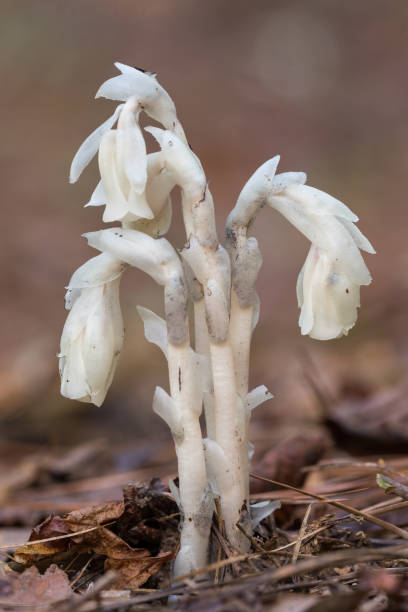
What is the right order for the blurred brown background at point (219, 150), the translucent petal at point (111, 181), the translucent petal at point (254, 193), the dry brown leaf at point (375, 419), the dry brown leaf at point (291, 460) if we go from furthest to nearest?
the blurred brown background at point (219, 150) → the dry brown leaf at point (375, 419) → the dry brown leaf at point (291, 460) → the translucent petal at point (254, 193) → the translucent petal at point (111, 181)

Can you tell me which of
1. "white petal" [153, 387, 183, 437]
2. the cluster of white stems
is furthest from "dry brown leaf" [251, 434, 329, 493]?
"white petal" [153, 387, 183, 437]

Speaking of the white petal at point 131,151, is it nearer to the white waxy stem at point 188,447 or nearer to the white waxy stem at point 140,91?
the white waxy stem at point 140,91

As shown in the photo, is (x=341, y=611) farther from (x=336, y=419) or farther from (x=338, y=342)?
(x=338, y=342)

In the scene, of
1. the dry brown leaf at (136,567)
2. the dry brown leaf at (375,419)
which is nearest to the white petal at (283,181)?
the dry brown leaf at (136,567)

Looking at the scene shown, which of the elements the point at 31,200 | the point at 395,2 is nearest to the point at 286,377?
the point at 31,200

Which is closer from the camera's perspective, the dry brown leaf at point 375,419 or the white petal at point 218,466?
the white petal at point 218,466

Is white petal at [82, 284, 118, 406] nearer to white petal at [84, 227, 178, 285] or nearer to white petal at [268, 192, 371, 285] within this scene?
white petal at [84, 227, 178, 285]

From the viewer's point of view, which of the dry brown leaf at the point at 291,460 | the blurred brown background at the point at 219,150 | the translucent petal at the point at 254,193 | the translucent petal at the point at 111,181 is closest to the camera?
the translucent petal at the point at 111,181
